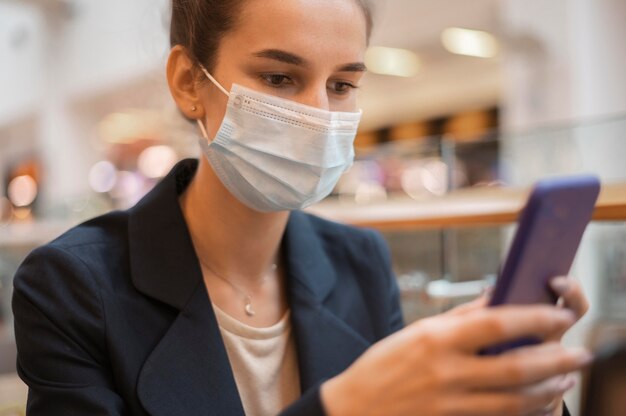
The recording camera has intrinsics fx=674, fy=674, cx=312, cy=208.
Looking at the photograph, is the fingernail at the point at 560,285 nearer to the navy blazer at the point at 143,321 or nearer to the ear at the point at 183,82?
the navy blazer at the point at 143,321

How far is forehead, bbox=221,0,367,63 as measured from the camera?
3.55 ft

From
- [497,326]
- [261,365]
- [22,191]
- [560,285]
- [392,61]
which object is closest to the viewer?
[497,326]

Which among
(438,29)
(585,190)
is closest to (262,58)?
(585,190)

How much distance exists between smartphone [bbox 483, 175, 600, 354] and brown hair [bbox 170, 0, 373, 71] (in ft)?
2.09

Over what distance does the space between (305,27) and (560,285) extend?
60 centimetres

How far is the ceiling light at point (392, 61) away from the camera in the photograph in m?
9.90

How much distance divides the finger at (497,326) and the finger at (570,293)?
79 millimetres

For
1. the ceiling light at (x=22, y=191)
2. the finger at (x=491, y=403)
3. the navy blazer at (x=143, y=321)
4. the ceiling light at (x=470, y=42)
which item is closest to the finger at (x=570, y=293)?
the finger at (x=491, y=403)

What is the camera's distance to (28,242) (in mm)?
2865

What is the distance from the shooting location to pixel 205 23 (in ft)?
3.96

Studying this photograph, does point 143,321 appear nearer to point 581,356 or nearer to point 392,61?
point 581,356

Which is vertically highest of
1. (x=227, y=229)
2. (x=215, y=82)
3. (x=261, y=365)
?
(x=215, y=82)

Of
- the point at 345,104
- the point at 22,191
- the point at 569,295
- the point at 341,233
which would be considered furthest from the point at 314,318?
the point at 22,191

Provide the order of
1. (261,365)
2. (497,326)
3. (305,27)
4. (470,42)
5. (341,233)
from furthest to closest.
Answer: (470,42), (341,233), (261,365), (305,27), (497,326)
